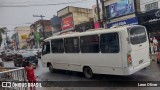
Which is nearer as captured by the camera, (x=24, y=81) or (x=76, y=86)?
(x=24, y=81)

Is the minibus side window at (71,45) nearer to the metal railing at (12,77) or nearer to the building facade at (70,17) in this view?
the metal railing at (12,77)

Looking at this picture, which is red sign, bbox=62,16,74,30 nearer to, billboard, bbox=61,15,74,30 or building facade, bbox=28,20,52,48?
billboard, bbox=61,15,74,30

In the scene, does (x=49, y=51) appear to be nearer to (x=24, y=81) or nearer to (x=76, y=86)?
(x=76, y=86)

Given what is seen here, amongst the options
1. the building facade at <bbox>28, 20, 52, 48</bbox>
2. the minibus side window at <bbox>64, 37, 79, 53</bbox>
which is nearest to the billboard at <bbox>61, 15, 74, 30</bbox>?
the building facade at <bbox>28, 20, 52, 48</bbox>

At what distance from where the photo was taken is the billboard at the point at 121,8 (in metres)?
25.9

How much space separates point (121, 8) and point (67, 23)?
1568cm

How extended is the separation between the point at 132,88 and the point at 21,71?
4553 mm

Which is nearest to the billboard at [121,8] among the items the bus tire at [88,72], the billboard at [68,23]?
the billboard at [68,23]

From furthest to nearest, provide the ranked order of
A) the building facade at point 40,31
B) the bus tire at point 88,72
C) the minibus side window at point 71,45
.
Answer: the building facade at point 40,31
the minibus side window at point 71,45
the bus tire at point 88,72

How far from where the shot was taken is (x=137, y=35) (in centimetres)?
1088

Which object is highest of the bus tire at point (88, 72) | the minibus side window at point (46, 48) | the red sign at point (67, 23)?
the red sign at point (67, 23)

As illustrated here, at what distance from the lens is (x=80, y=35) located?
12.5 m

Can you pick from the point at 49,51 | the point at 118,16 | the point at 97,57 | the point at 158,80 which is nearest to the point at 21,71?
the point at 97,57

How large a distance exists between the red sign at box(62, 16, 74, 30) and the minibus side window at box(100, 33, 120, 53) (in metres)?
28.2
